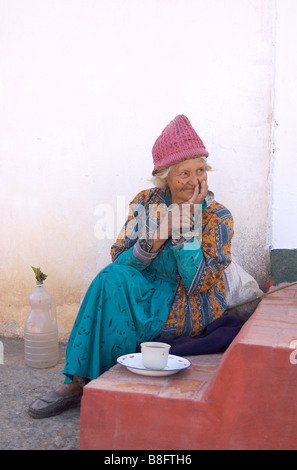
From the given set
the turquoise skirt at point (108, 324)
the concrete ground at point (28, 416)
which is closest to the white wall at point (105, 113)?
the concrete ground at point (28, 416)

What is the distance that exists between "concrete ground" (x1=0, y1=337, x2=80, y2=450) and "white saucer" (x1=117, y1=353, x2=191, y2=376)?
0.45 m

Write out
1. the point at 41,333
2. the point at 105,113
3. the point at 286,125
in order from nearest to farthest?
the point at 286,125
the point at 41,333
the point at 105,113

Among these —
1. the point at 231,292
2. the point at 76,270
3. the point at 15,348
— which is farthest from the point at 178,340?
the point at 15,348

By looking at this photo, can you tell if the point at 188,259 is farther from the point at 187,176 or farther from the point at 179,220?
the point at 187,176

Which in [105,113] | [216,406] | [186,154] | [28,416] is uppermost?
[105,113]

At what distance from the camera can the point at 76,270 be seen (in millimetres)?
3695

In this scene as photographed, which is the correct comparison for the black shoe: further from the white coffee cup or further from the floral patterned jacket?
the white coffee cup

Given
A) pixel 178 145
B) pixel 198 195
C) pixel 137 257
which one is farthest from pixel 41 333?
pixel 178 145

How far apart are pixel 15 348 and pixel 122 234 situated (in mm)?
1399

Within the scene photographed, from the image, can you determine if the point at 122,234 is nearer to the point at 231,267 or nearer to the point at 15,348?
the point at 231,267

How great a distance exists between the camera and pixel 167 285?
2676 millimetres

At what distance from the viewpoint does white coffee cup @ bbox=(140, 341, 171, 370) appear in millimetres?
1911

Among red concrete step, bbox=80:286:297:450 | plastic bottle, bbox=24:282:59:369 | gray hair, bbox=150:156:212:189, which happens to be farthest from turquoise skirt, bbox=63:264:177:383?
plastic bottle, bbox=24:282:59:369

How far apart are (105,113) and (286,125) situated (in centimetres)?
126
